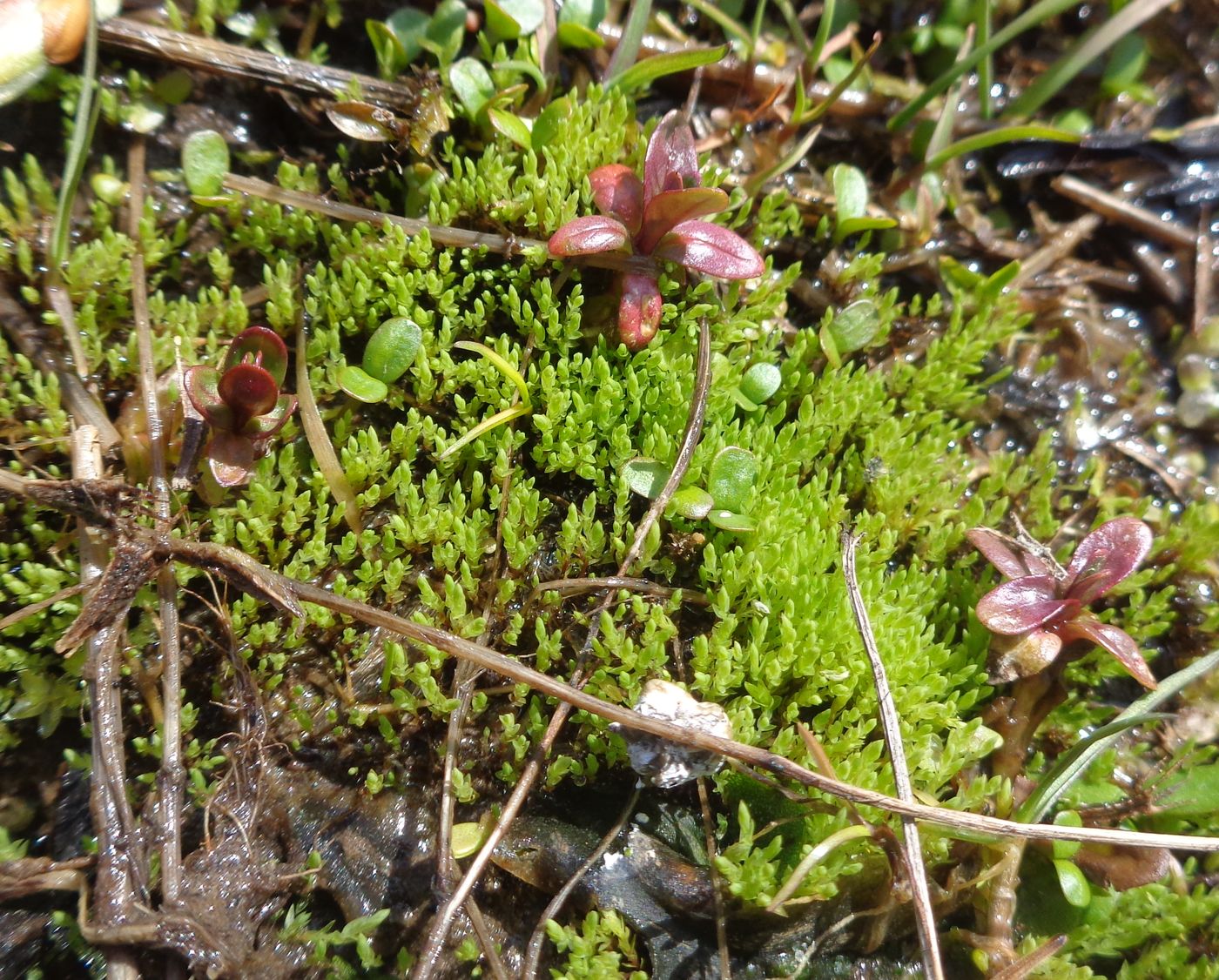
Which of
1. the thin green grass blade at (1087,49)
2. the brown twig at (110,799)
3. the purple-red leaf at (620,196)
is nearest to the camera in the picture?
the brown twig at (110,799)

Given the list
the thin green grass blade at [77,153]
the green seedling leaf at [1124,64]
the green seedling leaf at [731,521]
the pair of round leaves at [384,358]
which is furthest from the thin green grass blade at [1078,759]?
the thin green grass blade at [77,153]

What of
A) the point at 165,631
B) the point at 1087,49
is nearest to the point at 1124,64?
the point at 1087,49

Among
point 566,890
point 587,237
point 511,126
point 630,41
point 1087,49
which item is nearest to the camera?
point 566,890

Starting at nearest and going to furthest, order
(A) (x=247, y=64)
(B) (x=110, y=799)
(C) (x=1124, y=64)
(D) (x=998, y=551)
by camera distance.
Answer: (B) (x=110, y=799) → (D) (x=998, y=551) → (A) (x=247, y=64) → (C) (x=1124, y=64)

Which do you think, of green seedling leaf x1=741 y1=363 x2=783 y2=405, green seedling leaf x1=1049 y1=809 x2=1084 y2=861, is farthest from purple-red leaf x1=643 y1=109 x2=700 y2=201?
green seedling leaf x1=1049 y1=809 x2=1084 y2=861

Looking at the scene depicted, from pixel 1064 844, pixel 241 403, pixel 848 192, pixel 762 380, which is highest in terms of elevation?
pixel 848 192

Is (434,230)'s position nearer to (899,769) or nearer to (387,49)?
(387,49)

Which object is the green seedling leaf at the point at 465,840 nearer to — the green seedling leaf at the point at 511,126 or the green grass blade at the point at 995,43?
the green seedling leaf at the point at 511,126
